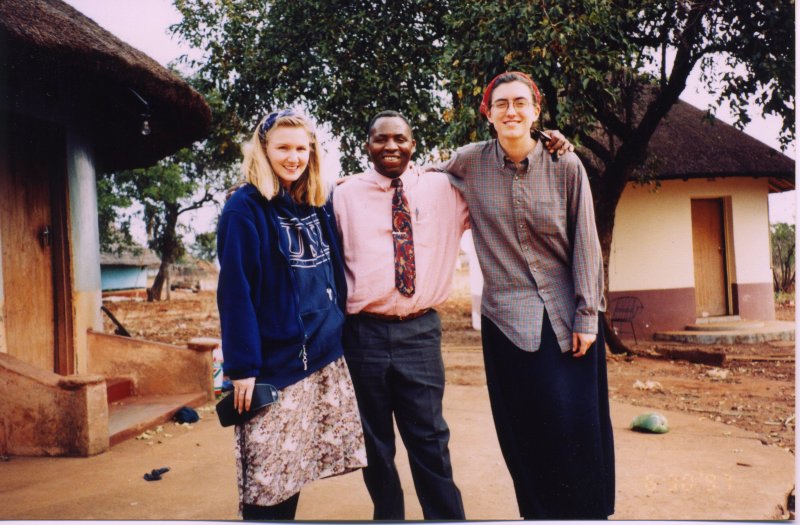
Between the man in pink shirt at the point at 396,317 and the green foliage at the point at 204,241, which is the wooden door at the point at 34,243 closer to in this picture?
the man in pink shirt at the point at 396,317

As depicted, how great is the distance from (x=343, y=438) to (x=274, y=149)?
1.04 metres

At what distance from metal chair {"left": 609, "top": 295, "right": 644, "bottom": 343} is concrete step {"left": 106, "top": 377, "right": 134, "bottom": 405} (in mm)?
6306

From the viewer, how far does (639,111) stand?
8883 millimetres

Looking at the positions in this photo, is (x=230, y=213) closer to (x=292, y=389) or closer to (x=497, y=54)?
(x=292, y=389)

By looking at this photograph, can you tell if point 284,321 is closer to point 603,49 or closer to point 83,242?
point 83,242

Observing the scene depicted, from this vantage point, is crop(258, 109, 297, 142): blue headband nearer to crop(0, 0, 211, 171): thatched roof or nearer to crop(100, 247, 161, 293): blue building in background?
crop(0, 0, 211, 171): thatched roof

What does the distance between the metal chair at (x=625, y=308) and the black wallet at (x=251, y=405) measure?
756 cm

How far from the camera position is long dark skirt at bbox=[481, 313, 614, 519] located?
231cm

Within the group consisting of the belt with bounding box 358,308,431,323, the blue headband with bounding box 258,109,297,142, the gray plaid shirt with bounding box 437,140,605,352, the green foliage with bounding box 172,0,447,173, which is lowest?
the belt with bounding box 358,308,431,323

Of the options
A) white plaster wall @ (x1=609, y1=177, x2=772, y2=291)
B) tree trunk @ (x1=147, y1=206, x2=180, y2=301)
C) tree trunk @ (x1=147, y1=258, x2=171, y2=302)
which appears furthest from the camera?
tree trunk @ (x1=147, y1=258, x2=171, y2=302)

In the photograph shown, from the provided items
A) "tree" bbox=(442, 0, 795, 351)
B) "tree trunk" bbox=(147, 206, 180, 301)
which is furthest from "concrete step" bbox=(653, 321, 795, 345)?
"tree trunk" bbox=(147, 206, 180, 301)

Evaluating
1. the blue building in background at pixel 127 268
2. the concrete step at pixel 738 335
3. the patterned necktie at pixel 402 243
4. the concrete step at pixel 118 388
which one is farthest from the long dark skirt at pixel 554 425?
the blue building in background at pixel 127 268

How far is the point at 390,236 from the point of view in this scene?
2.43 m

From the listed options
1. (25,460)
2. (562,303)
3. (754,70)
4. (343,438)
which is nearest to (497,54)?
(754,70)
